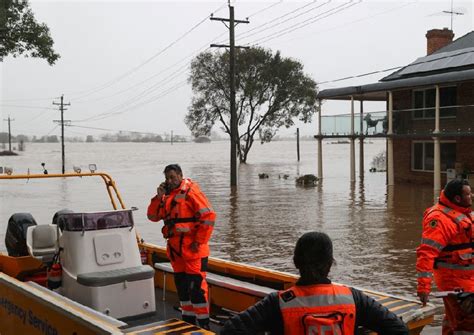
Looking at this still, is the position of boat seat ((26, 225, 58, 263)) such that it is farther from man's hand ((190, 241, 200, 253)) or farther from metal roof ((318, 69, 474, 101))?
metal roof ((318, 69, 474, 101))

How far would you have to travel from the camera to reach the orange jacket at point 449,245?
441 centimetres

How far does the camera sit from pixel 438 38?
107ft

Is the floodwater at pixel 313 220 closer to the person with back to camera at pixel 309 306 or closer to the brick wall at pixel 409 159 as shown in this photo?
the brick wall at pixel 409 159

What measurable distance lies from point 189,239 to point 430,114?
73.8 feet

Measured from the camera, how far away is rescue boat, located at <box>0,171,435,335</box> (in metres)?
4.62

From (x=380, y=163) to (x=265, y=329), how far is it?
53.1 metres

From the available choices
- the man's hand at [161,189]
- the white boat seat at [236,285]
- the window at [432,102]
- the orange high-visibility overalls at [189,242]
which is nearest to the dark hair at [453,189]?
the white boat seat at [236,285]

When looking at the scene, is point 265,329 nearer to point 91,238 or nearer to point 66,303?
point 66,303

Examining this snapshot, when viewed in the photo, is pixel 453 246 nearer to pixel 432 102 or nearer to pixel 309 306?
pixel 309 306

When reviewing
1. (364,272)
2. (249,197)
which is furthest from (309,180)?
(364,272)

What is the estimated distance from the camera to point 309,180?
30.3m

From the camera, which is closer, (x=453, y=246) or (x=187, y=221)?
(x=453, y=246)

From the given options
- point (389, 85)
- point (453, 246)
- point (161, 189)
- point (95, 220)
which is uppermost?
point (389, 85)

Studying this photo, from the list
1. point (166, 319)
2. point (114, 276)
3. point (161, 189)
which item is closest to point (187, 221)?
point (161, 189)
